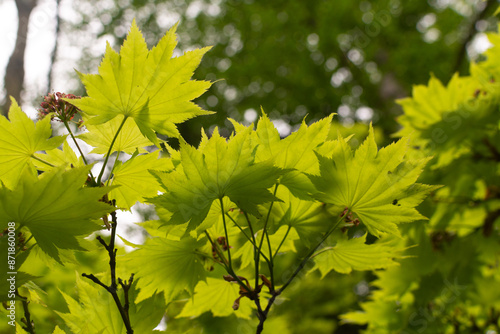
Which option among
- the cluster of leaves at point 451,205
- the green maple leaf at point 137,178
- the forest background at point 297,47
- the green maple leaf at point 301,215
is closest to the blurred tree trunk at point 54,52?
the forest background at point 297,47

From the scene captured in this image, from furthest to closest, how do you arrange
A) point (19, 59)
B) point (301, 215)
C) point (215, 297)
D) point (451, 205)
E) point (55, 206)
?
point (19, 59) → point (451, 205) → point (215, 297) → point (301, 215) → point (55, 206)

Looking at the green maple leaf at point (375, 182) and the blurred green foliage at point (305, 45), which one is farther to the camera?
the blurred green foliage at point (305, 45)

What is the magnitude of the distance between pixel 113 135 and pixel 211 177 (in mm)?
322

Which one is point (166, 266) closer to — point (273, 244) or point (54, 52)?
point (273, 244)

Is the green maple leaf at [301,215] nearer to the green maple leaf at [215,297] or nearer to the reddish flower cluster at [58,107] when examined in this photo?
the green maple leaf at [215,297]

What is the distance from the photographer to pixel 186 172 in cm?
68

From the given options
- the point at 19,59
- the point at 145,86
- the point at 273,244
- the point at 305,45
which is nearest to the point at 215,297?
the point at 273,244

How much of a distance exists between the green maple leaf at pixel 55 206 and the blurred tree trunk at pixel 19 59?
6.24 metres

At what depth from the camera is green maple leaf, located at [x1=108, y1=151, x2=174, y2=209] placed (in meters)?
0.81

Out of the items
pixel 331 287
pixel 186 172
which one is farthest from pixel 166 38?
pixel 331 287

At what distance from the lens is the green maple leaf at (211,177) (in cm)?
67

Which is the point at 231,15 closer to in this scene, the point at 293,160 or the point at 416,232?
the point at 416,232

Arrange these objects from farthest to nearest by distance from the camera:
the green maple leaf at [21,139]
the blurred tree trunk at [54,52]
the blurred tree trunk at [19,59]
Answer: the blurred tree trunk at [54,52]
the blurred tree trunk at [19,59]
the green maple leaf at [21,139]

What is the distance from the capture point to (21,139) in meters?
0.74
